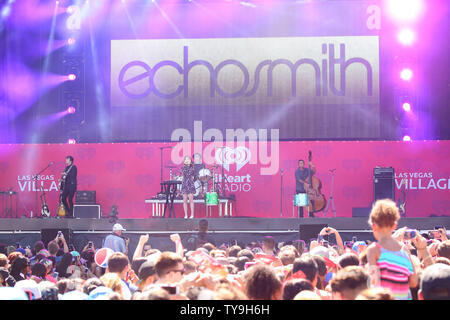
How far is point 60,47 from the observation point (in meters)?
18.1

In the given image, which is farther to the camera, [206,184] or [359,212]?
[206,184]

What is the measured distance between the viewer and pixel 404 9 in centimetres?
1734

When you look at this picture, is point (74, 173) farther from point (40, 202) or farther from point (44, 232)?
point (44, 232)

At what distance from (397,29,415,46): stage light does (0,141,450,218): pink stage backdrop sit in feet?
9.84

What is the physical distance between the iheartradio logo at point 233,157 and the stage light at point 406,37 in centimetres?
525

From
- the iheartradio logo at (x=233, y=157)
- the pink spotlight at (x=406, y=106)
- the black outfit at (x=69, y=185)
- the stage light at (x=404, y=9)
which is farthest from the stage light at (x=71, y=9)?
the pink spotlight at (x=406, y=106)

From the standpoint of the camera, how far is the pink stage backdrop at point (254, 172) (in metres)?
16.0

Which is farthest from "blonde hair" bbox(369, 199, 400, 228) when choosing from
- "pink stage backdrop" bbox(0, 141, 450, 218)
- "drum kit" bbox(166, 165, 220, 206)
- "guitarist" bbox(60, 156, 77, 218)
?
"pink stage backdrop" bbox(0, 141, 450, 218)

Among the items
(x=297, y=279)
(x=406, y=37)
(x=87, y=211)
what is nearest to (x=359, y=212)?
(x=406, y=37)

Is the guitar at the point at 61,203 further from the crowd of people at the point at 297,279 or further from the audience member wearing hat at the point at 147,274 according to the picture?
the audience member wearing hat at the point at 147,274

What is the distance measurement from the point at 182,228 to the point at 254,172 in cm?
403

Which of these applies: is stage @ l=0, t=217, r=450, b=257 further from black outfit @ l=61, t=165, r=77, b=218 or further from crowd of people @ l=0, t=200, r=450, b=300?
crowd of people @ l=0, t=200, r=450, b=300

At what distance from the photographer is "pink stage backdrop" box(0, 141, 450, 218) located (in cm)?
1602

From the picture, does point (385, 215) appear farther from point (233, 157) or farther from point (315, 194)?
point (233, 157)
